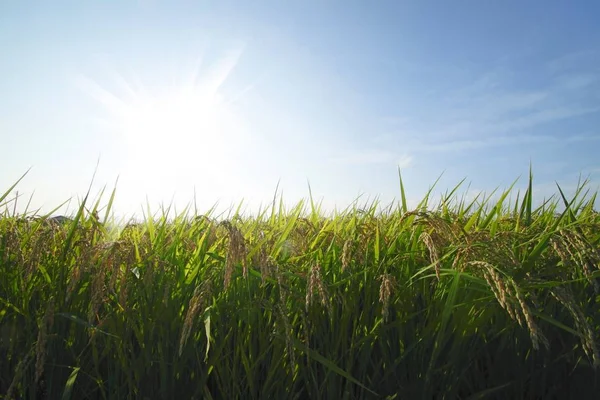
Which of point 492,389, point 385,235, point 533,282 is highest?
point 385,235

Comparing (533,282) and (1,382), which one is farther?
(1,382)

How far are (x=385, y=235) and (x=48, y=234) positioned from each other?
174 centimetres

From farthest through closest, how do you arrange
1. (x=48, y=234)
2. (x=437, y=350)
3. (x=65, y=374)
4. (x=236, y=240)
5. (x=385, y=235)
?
(x=385, y=235), (x=48, y=234), (x=65, y=374), (x=437, y=350), (x=236, y=240)

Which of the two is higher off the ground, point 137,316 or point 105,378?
point 137,316

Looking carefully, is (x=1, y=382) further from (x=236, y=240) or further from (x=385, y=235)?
(x=385, y=235)

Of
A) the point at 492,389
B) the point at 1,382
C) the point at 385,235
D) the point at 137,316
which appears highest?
the point at 385,235

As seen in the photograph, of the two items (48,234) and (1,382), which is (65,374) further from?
(48,234)

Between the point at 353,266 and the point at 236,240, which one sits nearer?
the point at 236,240

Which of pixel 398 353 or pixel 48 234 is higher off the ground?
pixel 48 234

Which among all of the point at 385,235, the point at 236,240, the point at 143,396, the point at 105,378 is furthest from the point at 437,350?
the point at 105,378

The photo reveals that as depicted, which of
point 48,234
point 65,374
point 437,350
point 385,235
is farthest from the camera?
point 385,235

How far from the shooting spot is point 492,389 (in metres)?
2.05

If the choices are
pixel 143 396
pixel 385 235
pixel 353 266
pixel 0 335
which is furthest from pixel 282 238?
pixel 0 335

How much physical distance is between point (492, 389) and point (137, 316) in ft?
5.50
